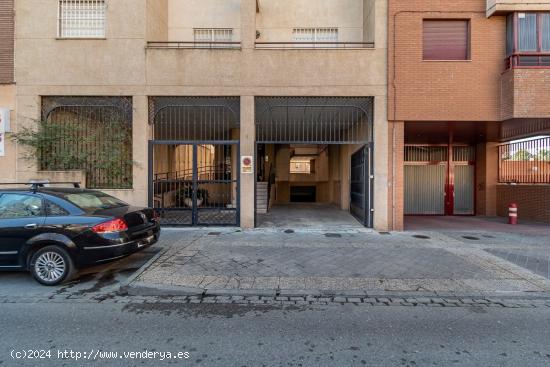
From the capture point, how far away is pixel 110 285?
4750 mm

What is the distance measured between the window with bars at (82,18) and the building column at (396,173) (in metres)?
9.71

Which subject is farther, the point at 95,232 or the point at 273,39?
the point at 273,39

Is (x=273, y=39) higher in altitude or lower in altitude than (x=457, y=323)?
higher

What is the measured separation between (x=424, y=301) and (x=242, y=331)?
271 centimetres

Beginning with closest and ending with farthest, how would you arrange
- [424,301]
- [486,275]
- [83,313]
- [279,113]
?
[83,313] < [424,301] < [486,275] < [279,113]

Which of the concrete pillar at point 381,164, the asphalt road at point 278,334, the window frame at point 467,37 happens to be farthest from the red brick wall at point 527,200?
the asphalt road at point 278,334

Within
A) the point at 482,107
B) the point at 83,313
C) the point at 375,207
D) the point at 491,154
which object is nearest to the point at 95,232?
the point at 83,313

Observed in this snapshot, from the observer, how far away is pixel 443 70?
8.63 m

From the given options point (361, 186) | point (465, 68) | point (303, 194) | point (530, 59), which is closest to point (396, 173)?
point (361, 186)

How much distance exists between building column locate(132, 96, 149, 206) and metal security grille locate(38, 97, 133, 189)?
280 mm

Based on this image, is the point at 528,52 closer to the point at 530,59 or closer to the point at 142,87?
the point at 530,59

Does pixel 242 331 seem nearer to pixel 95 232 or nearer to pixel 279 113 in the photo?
pixel 95 232

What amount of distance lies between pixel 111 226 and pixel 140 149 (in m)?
4.66

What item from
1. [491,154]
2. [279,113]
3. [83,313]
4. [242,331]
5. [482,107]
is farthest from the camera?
[491,154]
